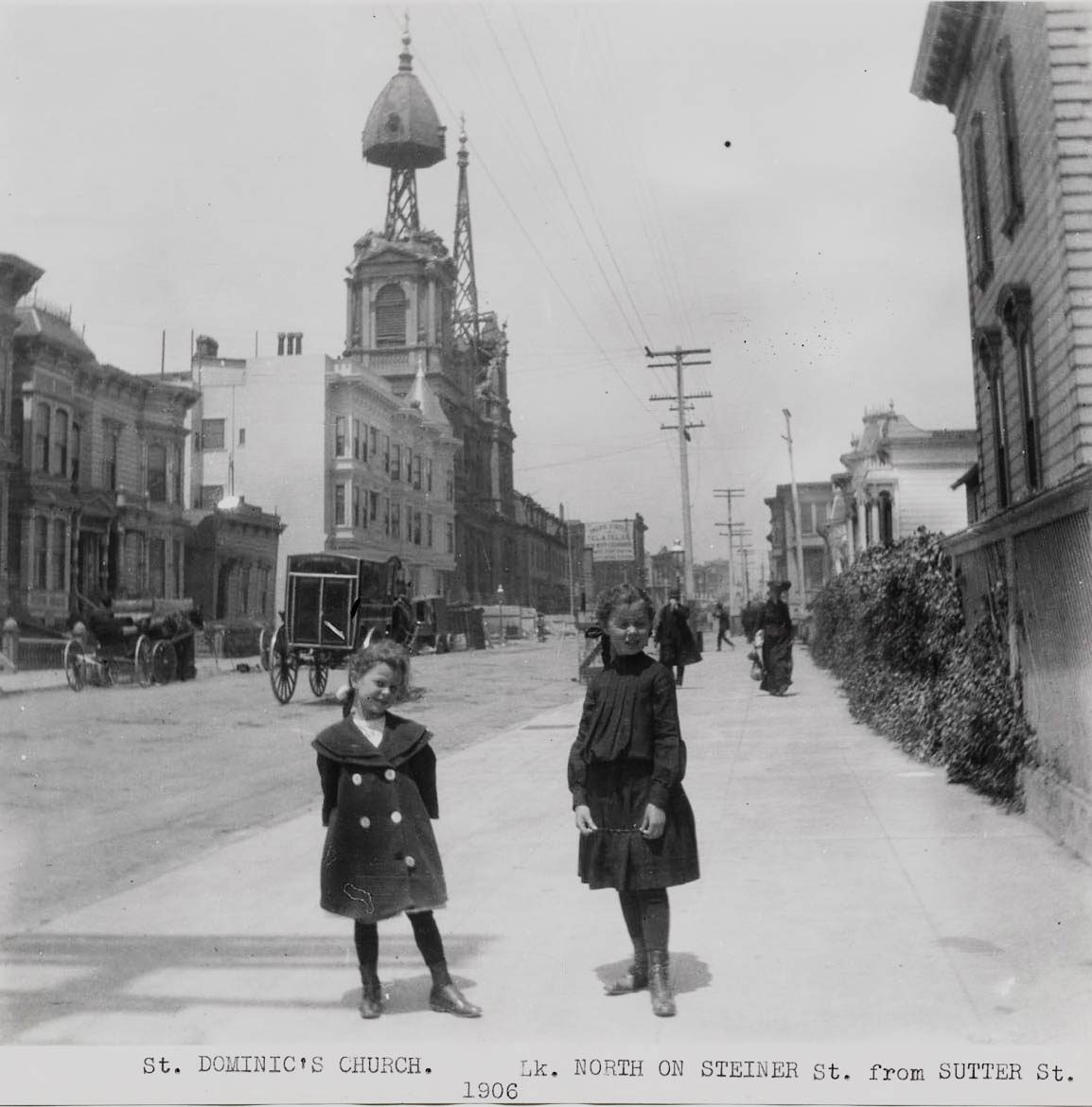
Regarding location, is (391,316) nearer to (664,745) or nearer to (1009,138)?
(1009,138)

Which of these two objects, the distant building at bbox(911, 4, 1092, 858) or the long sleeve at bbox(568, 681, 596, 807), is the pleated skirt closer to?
the long sleeve at bbox(568, 681, 596, 807)

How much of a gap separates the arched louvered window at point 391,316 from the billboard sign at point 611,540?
56.3 ft

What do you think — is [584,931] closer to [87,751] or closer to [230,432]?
[87,751]

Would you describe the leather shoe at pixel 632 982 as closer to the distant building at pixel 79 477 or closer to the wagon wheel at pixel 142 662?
the distant building at pixel 79 477

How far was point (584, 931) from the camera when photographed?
193 inches

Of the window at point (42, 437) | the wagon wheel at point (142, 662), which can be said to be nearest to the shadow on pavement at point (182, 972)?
the wagon wheel at point (142, 662)

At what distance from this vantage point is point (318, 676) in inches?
705

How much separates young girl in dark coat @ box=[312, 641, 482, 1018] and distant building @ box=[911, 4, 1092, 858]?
11.4ft

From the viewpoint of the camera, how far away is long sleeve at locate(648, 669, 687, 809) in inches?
152

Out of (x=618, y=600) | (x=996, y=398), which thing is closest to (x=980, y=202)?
(x=996, y=398)

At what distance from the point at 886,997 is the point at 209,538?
1219 inches

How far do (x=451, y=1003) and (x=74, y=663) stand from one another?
49.9ft

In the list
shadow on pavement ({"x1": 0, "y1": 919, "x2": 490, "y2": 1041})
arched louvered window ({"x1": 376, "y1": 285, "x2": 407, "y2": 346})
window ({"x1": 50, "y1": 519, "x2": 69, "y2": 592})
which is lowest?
shadow on pavement ({"x1": 0, "y1": 919, "x2": 490, "y2": 1041})

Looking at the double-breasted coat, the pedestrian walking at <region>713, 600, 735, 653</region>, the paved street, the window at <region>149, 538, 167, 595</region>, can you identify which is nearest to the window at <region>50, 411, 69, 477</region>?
the window at <region>149, 538, 167, 595</region>
